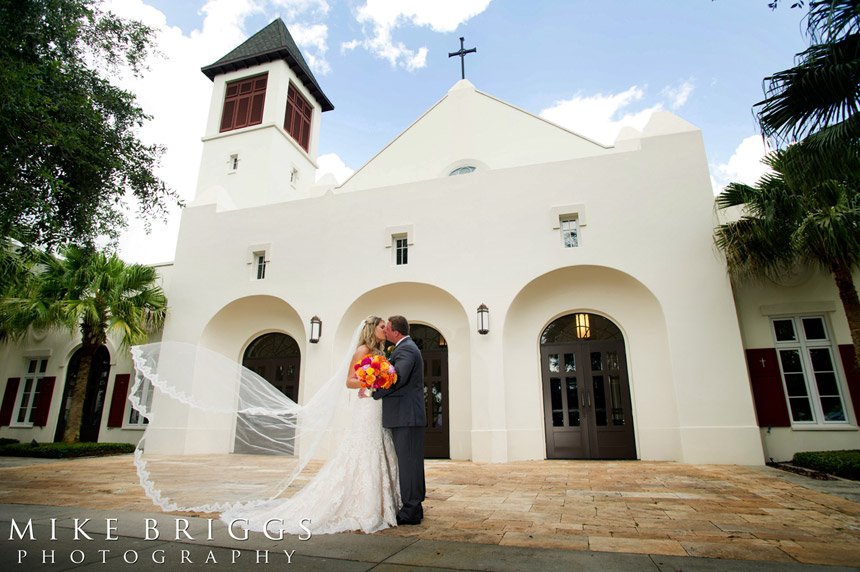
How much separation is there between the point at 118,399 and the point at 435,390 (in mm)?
9594

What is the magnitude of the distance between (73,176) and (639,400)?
1093 cm

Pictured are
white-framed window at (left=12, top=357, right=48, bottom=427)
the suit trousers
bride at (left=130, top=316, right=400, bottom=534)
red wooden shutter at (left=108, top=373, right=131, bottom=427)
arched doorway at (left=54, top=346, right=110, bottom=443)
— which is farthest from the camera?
white-framed window at (left=12, top=357, right=48, bottom=427)

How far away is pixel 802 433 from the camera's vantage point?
888cm

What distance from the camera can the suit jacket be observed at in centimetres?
418

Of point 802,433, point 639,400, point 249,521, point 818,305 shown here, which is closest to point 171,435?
point 249,521

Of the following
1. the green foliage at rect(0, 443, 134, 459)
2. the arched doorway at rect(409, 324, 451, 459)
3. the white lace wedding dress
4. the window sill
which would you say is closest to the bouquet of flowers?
the white lace wedding dress

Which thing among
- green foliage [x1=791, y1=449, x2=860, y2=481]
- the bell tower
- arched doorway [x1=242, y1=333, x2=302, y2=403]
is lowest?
green foliage [x1=791, y1=449, x2=860, y2=481]

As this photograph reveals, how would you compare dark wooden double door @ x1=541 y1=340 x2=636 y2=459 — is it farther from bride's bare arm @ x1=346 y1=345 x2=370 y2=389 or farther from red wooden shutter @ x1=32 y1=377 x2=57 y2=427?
red wooden shutter @ x1=32 y1=377 x2=57 y2=427

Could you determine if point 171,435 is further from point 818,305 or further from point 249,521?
point 818,305

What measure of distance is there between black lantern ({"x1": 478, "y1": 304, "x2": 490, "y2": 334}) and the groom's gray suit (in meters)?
5.80

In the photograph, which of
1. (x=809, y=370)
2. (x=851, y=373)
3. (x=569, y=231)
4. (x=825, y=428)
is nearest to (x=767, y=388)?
(x=809, y=370)

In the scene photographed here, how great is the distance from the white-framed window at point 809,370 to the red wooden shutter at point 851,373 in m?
0.12

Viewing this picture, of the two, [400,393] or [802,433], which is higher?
[400,393]

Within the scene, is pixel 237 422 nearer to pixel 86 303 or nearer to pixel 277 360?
pixel 277 360
